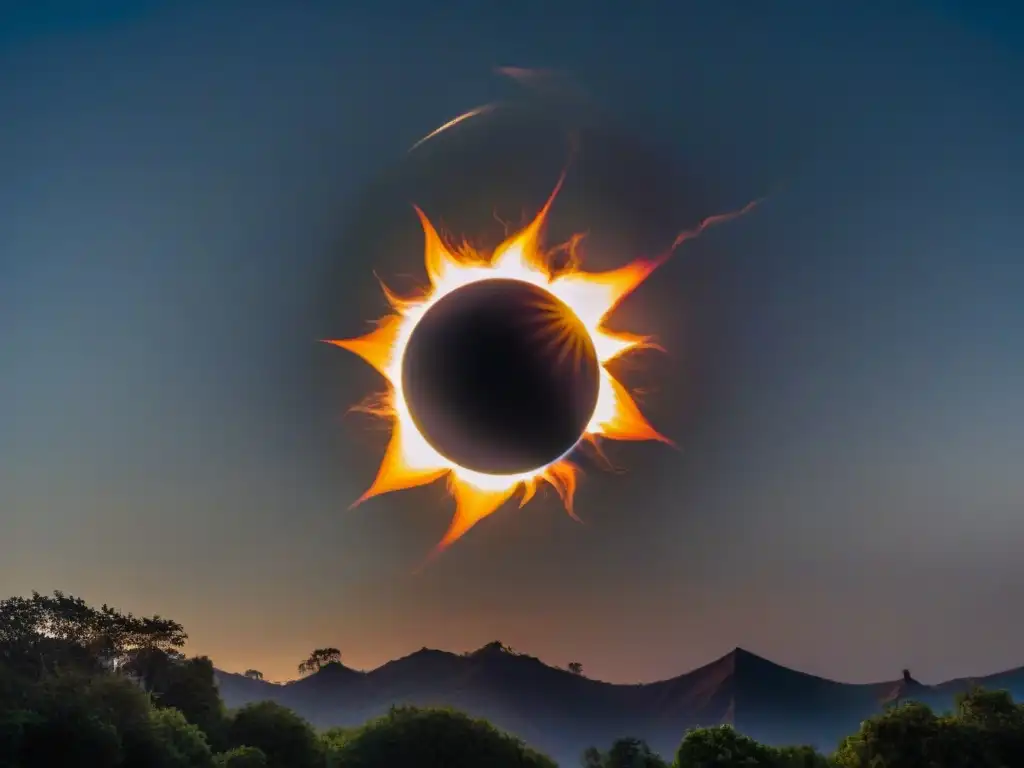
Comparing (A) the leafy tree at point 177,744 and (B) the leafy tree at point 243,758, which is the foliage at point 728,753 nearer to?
(B) the leafy tree at point 243,758

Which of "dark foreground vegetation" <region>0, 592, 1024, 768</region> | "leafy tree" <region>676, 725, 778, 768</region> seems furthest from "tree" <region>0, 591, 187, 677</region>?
"leafy tree" <region>676, 725, 778, 768</region>

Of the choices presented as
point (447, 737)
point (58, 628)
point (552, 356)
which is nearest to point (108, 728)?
point (447, 737)

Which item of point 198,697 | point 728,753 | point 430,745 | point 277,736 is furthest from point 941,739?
point 198,697

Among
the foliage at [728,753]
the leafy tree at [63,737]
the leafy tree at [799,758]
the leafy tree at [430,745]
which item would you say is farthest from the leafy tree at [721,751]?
the leafy tree at [63,737]

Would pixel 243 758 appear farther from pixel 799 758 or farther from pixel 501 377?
pixel 501 377

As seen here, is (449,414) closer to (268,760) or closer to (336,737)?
(268,760)
